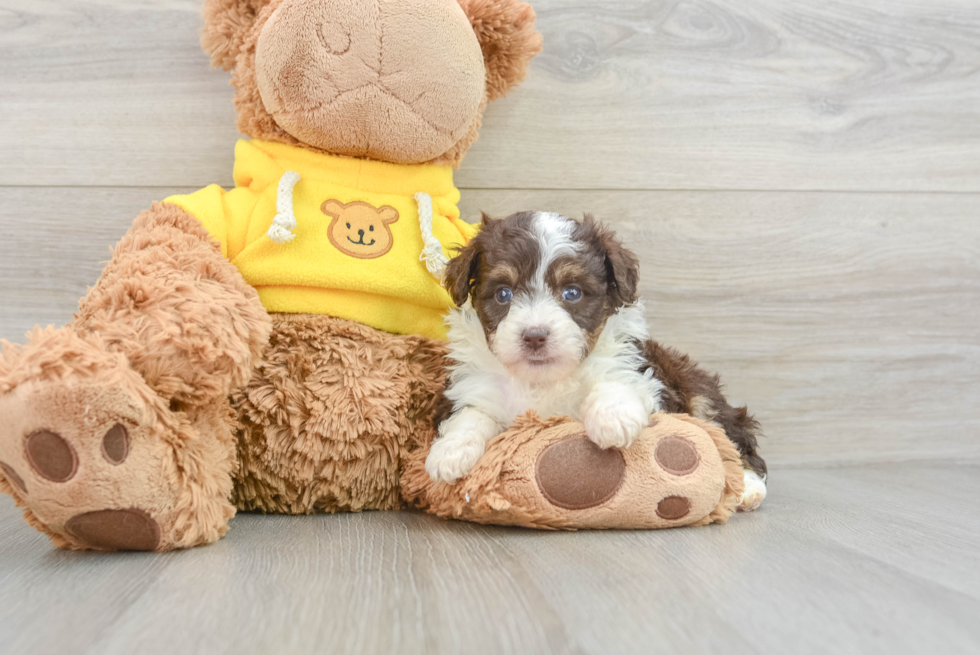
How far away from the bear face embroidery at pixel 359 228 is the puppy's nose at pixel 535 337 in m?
0.44

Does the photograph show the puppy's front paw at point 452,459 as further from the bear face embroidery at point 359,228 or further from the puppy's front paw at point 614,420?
the bear face embroidery at point 359,228

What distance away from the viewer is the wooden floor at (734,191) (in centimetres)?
191

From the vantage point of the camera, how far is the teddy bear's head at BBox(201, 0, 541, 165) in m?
1.57

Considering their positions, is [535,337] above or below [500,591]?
above

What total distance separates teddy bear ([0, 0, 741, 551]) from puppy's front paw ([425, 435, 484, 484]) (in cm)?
3

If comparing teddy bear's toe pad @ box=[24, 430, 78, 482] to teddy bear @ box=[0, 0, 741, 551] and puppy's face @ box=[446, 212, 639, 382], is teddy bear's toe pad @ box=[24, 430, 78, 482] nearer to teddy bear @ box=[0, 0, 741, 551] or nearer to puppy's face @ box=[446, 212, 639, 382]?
teddy bear @ box=[0, 0, 741, 551]

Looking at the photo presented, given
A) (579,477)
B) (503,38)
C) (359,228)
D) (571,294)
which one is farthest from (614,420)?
(503,38)

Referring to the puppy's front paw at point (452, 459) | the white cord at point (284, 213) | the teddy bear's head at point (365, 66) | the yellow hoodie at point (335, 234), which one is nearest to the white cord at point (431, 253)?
the yellow hoodie at point (335, 234)

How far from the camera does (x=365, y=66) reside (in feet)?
5.17

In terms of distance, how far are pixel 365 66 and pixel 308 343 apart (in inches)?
23.8

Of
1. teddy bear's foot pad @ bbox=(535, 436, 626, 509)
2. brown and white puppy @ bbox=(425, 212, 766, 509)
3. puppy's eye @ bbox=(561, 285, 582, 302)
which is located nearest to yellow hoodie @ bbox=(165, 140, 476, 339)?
brown and white puppy @ bbox=(425, 212, 766, 509)

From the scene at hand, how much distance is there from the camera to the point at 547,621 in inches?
36.9

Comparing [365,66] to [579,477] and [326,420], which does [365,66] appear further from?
[579,477]

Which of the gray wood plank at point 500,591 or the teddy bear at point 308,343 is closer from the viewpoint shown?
the gray wood plank at point 500,591
